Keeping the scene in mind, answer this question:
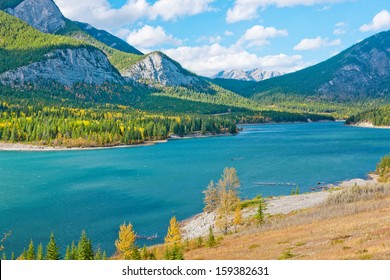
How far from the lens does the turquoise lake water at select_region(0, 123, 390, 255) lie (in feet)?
245

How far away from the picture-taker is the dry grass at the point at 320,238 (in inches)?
1261

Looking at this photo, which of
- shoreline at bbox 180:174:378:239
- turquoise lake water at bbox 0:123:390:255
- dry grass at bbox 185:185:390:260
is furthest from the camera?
turquoise lake water at bbox 0:123:390:255

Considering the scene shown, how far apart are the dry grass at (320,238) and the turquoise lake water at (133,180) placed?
64.5ft

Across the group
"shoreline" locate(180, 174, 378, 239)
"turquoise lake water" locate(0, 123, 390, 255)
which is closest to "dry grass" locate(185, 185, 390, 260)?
"shoreline" locate(180, 174, 378, 239)

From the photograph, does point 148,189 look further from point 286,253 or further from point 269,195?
point 286,253

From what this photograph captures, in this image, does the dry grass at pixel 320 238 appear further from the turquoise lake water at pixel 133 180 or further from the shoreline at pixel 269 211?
the turquoise lake water at pixel 133 180

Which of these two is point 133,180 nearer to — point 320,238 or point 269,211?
point 269,211

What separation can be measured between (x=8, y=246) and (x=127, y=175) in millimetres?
66953

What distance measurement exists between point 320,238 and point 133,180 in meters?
85.8

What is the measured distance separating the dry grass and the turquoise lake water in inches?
775

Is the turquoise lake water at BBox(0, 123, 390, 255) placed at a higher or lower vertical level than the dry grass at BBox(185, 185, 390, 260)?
lower

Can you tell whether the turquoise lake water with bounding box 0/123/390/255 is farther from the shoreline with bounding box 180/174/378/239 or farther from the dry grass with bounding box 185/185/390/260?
the dry grass with bounding box 185/185/390/260

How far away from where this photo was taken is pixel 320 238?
40125 mm
